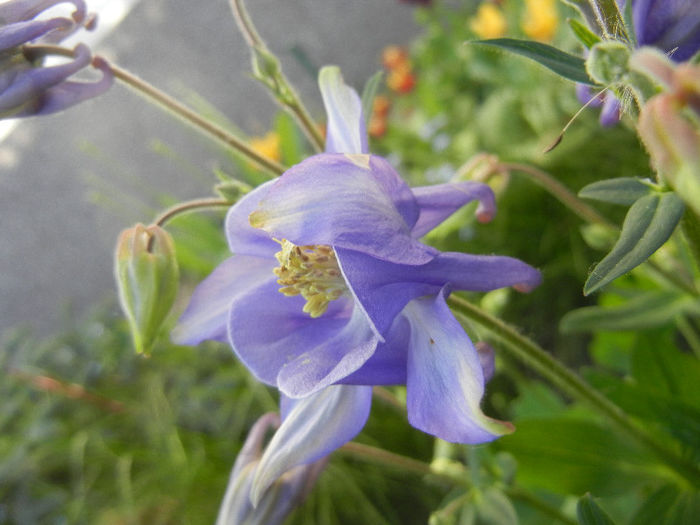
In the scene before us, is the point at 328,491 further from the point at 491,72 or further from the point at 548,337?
the point at 491,72

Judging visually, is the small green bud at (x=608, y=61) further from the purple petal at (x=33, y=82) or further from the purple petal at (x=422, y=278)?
the purple petal at (x=33, y=82)

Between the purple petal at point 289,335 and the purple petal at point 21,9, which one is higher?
the purple petal at point 21,9

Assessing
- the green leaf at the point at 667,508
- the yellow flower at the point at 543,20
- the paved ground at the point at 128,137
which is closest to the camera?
the green leaf at the point at 667,508

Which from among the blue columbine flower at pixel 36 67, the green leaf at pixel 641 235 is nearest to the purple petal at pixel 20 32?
the blue columbine flower at pixel 36 67

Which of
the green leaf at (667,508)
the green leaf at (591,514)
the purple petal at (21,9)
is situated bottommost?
the green leaf at (667,508)

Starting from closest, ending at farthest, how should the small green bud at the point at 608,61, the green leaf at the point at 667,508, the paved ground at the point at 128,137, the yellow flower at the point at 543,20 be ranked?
the small green bud at the point at 608,61
the green leaf at the point at 667,508
the yellow flower at the point at 543,20
the paved ground at the point at 128,137

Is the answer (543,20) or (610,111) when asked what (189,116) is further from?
(543,20)

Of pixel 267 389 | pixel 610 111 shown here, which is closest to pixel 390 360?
pixel 610 111

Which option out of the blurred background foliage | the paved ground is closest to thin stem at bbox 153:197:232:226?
the blurred background foliage
